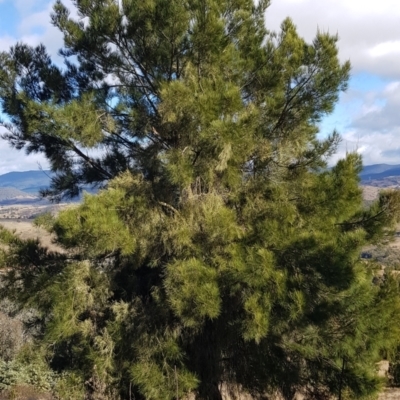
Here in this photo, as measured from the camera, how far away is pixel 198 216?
293 inches

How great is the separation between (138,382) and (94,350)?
2.90ft

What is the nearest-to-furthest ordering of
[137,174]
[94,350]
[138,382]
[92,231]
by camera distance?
[92,231] → [138,382] → [94,350] → [137,174]

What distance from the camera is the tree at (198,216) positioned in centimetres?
654

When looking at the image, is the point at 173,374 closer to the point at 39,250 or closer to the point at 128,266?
the point at 128,266

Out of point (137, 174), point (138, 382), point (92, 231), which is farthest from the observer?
point (137, 174)

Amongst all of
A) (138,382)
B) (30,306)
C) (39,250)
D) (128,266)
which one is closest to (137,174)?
(128,266)

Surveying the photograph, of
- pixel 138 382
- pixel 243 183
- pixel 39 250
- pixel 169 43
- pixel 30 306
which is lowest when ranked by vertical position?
pixel 138 382

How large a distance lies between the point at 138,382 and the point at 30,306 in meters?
2.14

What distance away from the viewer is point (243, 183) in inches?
317

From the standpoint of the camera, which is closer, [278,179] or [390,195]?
[390,195]

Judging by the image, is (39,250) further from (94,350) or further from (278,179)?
(278,179)

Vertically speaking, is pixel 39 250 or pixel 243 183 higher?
pixel 243 183

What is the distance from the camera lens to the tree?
6.54 m

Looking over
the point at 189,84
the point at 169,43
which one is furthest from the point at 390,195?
the point at 169,43
